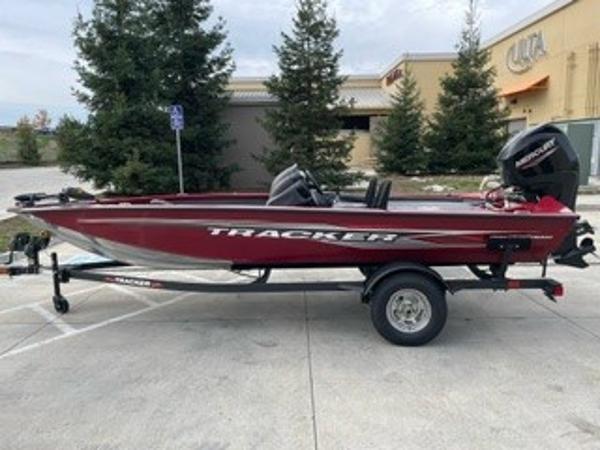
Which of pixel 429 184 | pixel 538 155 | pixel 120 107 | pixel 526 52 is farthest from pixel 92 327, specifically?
pixel 526 52

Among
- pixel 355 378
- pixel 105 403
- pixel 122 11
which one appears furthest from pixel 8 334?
pixel 122 11

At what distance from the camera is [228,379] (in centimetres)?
387

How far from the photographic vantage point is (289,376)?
391 cm

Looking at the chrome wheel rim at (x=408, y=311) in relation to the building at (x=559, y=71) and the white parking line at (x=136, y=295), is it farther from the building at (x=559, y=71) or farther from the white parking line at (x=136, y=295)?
the building at (x=559, y=71)

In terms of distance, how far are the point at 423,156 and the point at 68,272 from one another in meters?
17.0

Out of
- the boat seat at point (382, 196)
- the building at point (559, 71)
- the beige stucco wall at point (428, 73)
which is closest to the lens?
the boat seat at point (382, 196)

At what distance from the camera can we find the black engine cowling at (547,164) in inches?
185

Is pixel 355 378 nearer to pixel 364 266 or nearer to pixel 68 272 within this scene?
pixel 364 266

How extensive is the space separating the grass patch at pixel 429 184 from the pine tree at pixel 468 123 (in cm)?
108

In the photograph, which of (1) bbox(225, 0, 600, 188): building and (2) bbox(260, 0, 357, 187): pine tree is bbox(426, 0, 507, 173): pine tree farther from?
(2) bbox(260, 0, 357, 187): pine tree

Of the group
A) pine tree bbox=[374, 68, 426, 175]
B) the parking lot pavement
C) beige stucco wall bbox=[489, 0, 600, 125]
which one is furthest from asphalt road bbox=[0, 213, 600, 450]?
beige stucco wall bbox=[489, 0, 600, 125]

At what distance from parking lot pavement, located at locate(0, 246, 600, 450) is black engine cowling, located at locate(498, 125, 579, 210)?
1.24 meters

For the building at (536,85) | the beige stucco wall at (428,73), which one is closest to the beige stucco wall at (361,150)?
the building at (536,85)

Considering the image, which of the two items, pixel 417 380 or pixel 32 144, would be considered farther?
pixel 32 144
